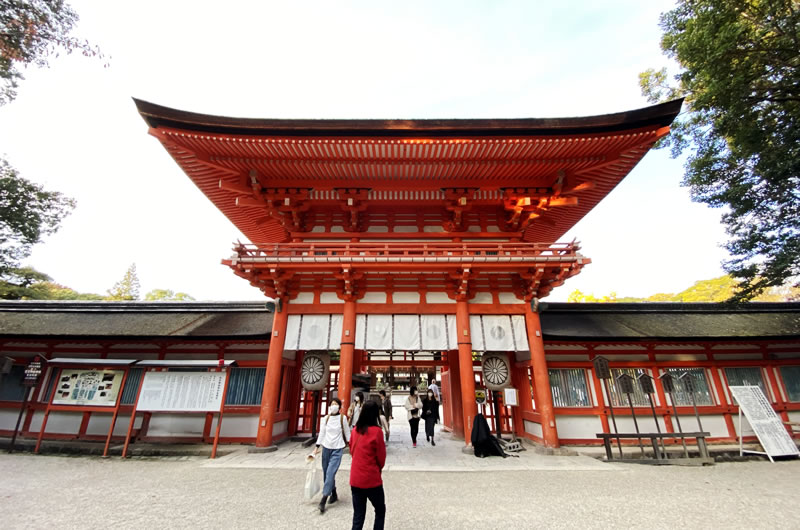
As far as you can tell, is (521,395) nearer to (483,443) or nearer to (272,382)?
(483,443)

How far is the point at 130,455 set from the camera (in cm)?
840

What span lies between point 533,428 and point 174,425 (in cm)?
1102

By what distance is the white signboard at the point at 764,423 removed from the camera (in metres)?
8.27

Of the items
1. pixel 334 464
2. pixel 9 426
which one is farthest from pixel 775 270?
pixel 9 426

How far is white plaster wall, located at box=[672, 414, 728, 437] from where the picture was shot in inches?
380

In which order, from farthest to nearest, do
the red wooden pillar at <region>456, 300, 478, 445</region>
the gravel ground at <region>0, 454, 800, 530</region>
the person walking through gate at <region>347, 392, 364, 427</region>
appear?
the red wooden pillar at <region>456, 300, 478, 445</region>, the person walking through gate at <region>347, 392, 364, 427</region>, the gravel ground at <region>0, 454, 800, 530</region>

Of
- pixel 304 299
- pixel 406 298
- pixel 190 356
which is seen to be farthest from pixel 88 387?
pixel 406 298

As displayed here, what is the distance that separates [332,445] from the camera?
4855 mm

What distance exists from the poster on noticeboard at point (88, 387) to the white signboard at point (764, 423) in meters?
16.8

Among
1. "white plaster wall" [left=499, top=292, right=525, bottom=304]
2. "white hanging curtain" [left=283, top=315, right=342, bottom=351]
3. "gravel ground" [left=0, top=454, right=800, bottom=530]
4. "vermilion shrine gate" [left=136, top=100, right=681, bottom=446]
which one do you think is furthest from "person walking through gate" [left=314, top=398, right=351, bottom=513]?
"white plaster wall" [left=499, top=292, right=525, bottom=304]

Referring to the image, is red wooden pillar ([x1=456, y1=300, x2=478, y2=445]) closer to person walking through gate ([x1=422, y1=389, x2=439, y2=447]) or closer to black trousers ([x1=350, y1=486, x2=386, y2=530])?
person walking through gate ([x1=422, y1=389, x2=439, y2=447])

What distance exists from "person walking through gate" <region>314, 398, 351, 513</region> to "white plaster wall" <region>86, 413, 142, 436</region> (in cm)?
859

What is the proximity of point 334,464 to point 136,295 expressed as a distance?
59299 mm

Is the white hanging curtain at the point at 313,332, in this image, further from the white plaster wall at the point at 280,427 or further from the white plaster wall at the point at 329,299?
the white plaster wall at the point at 280,427
